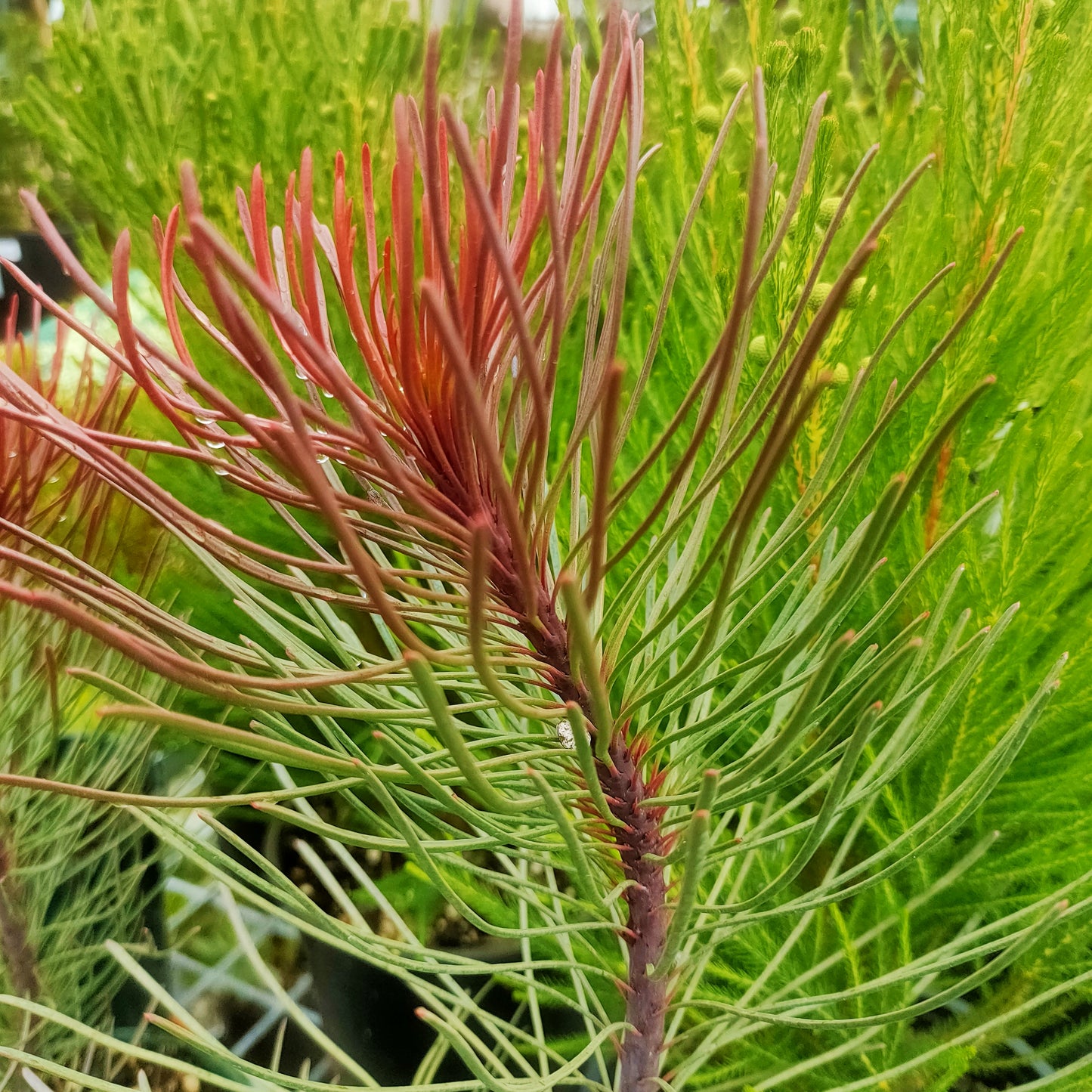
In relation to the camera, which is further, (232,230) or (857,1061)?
(232,230)

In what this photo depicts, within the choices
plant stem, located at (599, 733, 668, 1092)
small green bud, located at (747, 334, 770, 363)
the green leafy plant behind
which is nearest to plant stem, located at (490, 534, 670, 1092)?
plant stem, located at (599, 733, 668, 1092)

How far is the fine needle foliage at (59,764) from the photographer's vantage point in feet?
0.82

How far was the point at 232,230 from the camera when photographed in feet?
1.25

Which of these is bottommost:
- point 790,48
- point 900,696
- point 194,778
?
point 194,778

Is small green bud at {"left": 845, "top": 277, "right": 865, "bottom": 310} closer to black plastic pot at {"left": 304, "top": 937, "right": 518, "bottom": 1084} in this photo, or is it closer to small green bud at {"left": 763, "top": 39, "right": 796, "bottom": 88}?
small green bud at {"left": 763, "top": 39, "right": 796, "bottom": 88}

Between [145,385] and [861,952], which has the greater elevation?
[145,385]

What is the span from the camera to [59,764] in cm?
29

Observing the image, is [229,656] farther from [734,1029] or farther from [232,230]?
[232,230]

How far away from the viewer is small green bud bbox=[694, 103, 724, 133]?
234 millimetres

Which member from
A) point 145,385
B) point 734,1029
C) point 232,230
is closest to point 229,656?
point 145,385

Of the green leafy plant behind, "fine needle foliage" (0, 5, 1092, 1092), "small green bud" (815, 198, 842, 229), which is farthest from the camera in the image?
the green leafy plant behind

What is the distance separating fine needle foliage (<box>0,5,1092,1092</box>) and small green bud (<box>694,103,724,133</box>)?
3 cm

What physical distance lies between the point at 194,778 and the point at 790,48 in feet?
1.24

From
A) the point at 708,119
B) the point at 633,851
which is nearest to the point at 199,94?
the point at 708,119
